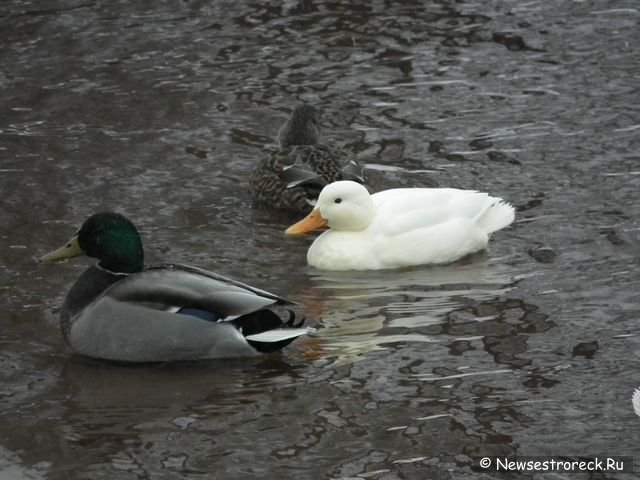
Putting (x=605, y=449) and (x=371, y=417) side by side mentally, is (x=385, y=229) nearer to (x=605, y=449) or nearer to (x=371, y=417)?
(x=371, y=417)

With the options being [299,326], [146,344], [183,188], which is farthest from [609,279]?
[183,188]

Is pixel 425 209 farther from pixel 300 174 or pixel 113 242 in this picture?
pixel 113 242

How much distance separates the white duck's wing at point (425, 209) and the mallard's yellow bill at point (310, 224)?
0.40m

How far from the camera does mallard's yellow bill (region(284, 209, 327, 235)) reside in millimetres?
9906

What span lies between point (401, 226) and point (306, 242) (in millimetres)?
920

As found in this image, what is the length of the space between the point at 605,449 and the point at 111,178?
5.73m

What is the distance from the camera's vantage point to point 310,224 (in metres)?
9.93

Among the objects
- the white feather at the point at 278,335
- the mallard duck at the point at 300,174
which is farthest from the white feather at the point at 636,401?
the mallard duck at the point at 300,174

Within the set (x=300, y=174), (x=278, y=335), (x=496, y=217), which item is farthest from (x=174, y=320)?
(x=300, y=174)

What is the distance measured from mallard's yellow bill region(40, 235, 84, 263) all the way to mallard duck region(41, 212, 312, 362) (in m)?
0.35

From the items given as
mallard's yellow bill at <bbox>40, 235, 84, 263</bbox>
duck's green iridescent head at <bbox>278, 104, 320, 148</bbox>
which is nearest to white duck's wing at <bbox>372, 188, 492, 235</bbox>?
duck's green iridescent head at <bbox>278, 104, 320, 148</bbox>

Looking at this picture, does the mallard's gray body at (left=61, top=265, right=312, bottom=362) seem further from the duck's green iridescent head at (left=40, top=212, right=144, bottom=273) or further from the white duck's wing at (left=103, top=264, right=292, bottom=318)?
the duck's green iridescent head at (left=40, top=212, right=144, bottom=273)

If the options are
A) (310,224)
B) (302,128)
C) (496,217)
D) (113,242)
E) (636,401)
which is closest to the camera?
(636,401)

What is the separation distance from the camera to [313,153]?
1094 centimetres
